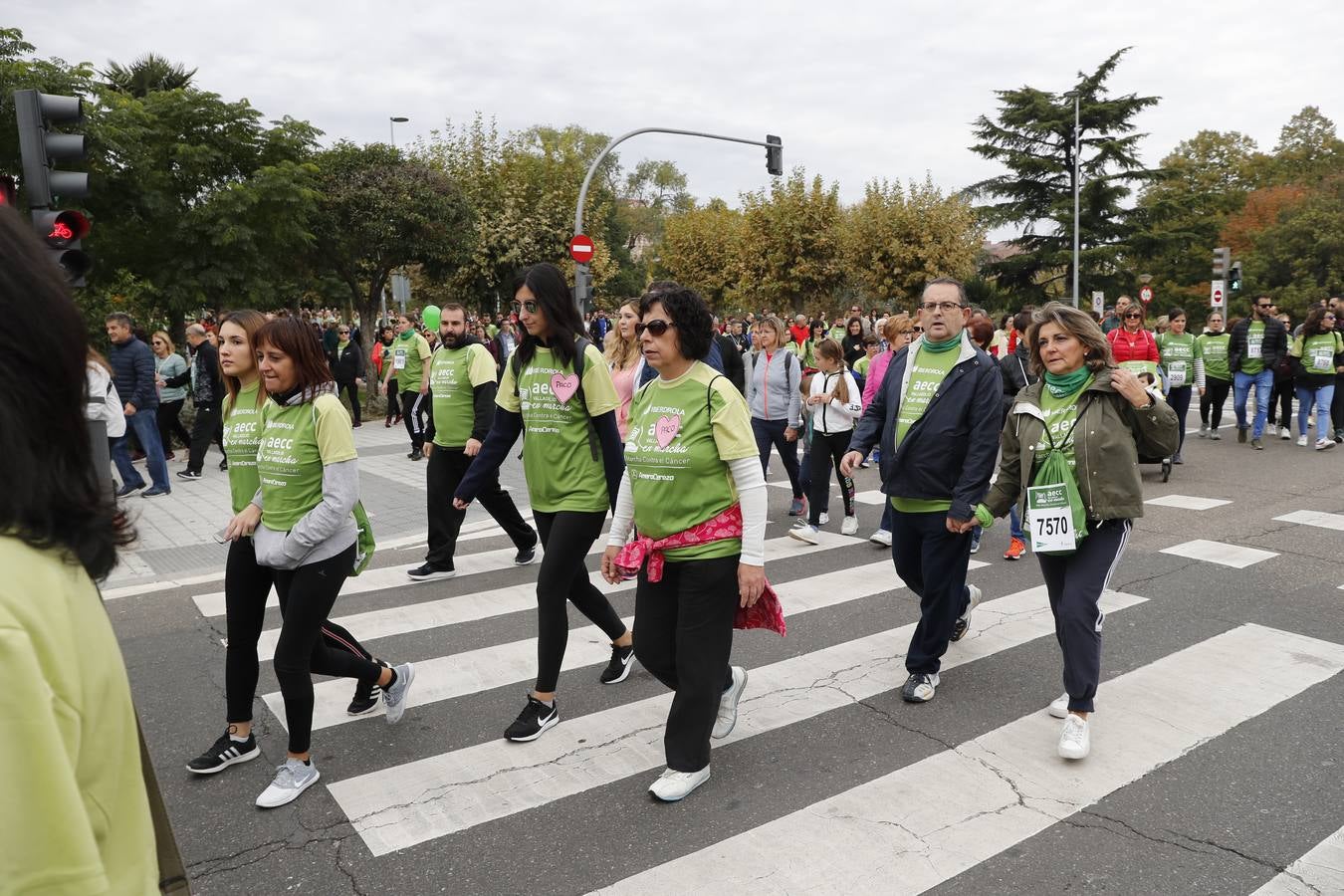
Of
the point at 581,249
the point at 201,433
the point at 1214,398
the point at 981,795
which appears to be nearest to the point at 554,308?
the point at 981,795

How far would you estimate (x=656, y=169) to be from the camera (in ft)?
300

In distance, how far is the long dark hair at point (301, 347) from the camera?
12.3ft

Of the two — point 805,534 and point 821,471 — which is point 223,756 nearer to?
point 805,534

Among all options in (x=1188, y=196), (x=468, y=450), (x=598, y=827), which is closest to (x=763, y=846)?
(x=598, y=827)

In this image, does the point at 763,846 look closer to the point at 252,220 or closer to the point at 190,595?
the point at 190,595

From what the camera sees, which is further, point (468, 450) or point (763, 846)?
point (468, 450)

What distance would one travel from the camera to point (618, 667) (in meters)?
5.00

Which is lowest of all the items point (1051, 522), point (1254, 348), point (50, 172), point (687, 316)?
point (1051, 522)

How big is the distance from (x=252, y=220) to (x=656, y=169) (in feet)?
258

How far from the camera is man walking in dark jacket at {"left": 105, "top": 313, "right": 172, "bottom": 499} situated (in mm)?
10969

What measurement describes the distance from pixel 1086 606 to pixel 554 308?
2691 millimetres

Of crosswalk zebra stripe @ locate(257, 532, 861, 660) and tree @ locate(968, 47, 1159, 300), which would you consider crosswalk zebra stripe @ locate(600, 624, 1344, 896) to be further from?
tree @ locate(968, 47, 1159, 300)

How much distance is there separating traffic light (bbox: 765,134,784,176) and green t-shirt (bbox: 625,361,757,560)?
1962cm

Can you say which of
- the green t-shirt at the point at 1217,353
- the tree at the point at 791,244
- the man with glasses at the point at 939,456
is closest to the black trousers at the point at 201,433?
the man with glasses at the point at 939,456
